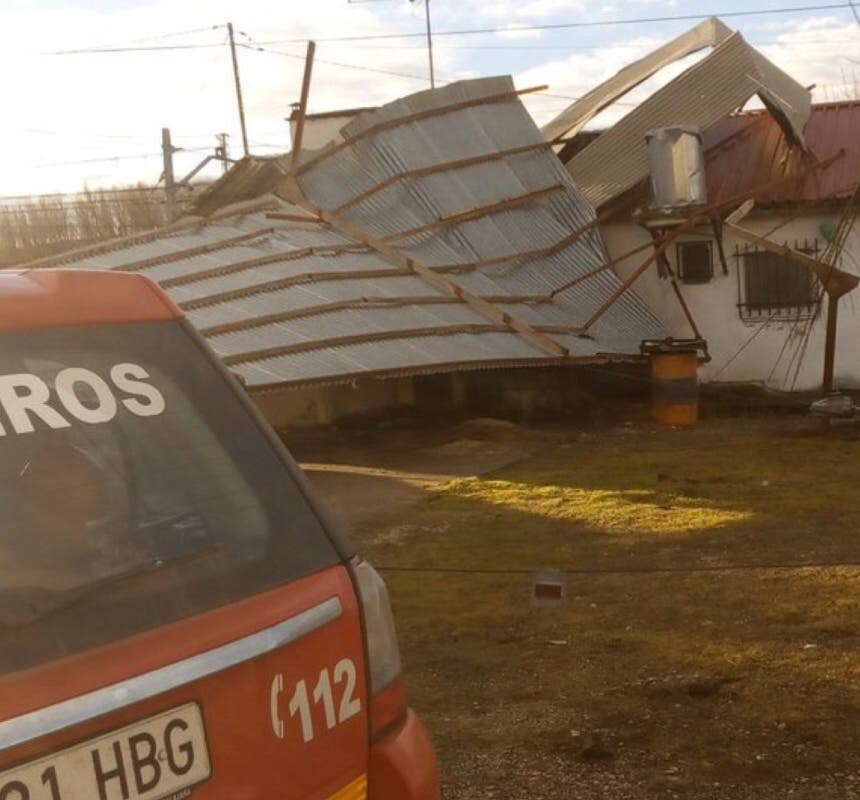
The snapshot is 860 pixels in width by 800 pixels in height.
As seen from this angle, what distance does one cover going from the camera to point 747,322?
20.7 metres

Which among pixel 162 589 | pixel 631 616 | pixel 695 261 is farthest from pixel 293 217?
pixel 162 589

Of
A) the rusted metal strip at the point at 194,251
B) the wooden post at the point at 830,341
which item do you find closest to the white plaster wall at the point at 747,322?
the wooden post at the point at 830,341

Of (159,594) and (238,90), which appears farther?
(238,90)

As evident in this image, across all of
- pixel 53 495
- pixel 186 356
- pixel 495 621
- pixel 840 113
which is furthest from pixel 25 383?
pixel 840 113

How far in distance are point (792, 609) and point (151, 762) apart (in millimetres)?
Answer: 6057

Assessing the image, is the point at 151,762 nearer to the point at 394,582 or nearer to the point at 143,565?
the point at 143,565

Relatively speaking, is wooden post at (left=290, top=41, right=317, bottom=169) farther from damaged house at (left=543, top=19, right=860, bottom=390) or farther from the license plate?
the license plate

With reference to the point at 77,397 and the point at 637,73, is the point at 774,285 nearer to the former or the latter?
the point at 637,73

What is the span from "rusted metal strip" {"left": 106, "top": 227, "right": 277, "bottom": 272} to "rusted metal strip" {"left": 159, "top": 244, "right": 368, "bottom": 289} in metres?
0.35

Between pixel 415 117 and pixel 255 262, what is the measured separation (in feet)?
15.4

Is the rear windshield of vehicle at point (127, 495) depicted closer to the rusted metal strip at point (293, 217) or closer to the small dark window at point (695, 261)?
the rusted metal strip at point (293, 217)

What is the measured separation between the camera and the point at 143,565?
8.34 feet

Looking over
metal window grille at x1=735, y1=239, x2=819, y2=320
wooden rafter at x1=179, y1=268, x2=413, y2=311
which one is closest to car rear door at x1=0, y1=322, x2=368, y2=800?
wooden rafter at x1=179, y1=268, x2=413, y2=311

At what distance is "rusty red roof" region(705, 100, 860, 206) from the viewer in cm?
2048
